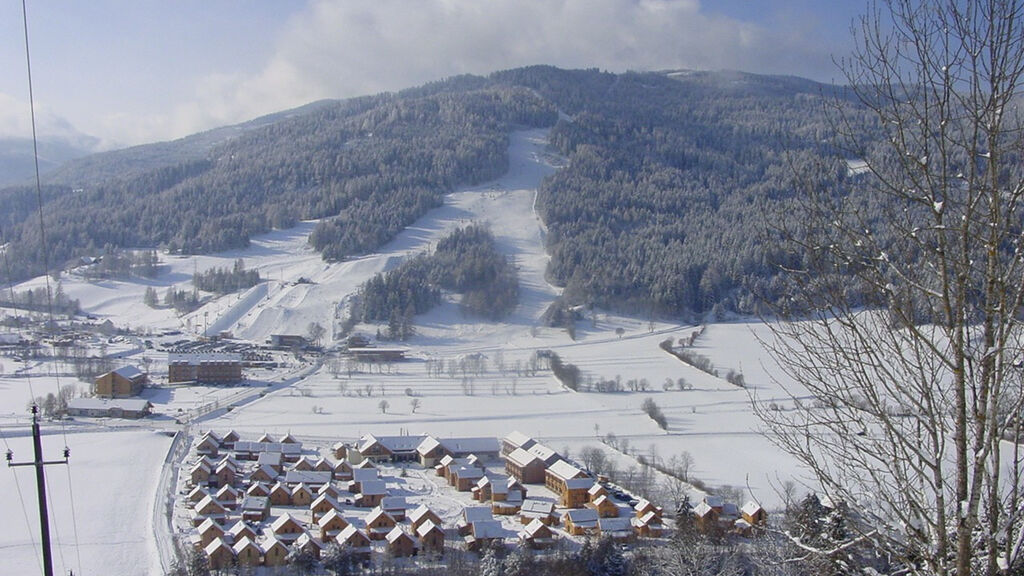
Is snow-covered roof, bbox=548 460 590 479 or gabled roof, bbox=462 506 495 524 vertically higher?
gabled roof, bbox=462 506 495 524

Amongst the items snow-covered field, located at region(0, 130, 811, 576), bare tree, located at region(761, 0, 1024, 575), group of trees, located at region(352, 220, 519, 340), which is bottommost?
snow-covered field, located at region(0, 130, 811, 576)

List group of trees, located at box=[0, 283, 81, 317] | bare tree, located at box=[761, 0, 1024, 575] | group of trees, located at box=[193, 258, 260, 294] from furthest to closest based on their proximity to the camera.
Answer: group of trees, located at box=[193, 258, 260, 294] < group of trees, located at box=[0, 283, 81, 317] < bare tree, located at box=[761, 0, 1024, 575]

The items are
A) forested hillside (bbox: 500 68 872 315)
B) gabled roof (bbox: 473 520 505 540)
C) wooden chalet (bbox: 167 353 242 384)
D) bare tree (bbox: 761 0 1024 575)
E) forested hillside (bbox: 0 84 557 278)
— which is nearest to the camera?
bare tree (bbox: 761 0 1024 575)

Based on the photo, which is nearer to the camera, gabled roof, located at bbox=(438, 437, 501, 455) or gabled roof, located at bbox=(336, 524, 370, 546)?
gabled roof, located at bbox=(336, 524, 370, 546)

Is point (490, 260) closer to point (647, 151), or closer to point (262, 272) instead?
point (262, 272)

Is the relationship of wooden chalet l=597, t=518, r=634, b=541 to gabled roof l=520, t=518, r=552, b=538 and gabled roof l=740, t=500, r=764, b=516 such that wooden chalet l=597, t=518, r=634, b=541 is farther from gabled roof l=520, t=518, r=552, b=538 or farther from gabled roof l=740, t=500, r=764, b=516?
gabled roof l=740, t=500, r=764, b=516

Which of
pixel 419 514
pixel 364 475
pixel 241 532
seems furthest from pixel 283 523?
pixel 364 475

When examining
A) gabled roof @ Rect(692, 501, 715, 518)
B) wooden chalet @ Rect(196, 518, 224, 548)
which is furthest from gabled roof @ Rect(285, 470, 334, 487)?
gabled roof @ Rect(692, 501, 715, 518)

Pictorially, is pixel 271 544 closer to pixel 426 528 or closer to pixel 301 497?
pixel 426 528

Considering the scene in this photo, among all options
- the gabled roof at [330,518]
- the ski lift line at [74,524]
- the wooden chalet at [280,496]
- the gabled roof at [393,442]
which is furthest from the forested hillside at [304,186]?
the gabled roof at [330,518]
